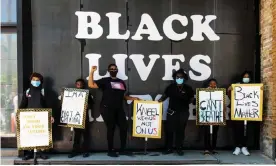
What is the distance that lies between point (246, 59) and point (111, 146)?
150 inches

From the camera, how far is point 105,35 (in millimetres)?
8094

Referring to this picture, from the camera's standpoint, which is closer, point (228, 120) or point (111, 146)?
point (111, 146)

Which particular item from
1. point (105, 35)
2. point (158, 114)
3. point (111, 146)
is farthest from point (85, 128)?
point (105, 35)

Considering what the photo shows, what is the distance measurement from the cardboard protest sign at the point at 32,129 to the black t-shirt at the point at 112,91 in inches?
50.3

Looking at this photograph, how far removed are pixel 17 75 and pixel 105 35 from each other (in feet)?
7.17

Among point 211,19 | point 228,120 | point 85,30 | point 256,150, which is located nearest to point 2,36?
point 85,30

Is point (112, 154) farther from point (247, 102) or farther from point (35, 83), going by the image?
point (247, 102)

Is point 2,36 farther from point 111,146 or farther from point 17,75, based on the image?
point 111,146

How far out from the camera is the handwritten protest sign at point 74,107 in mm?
7418

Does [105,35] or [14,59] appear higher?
[105,35]

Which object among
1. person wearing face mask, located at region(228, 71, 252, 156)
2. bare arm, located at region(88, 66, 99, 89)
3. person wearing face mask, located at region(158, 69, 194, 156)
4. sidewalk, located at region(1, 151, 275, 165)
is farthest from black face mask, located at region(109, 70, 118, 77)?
person wearing face mask, located at region(228, 71, 252, 156)

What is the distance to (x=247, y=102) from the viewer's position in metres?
7.64

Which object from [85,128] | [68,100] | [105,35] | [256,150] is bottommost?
[256,150]

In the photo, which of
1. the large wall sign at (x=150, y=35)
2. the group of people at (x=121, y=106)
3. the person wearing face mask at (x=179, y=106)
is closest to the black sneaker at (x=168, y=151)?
the group of people at (x=121, y=106)
